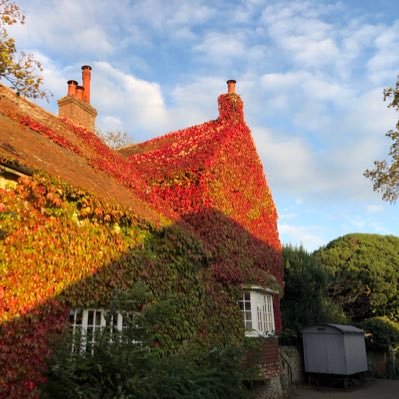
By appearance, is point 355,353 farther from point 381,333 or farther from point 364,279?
point 364,279

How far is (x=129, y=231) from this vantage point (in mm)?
10469

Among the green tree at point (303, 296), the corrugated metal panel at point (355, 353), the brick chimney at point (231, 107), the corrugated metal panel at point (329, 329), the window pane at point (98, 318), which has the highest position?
the brick chimney at point (231, 107)

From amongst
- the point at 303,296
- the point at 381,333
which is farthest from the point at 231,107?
the point at 381,333

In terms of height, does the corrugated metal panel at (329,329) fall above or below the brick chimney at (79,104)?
below

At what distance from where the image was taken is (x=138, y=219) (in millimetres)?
10594

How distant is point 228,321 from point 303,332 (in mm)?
7793

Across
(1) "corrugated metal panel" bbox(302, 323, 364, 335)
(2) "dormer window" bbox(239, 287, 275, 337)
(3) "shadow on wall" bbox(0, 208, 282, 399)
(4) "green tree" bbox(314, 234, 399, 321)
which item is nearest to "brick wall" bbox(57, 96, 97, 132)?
(3) "shadow on wall" bbox(0, 208, 282, 399)

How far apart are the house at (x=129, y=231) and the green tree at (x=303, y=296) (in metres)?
4.95

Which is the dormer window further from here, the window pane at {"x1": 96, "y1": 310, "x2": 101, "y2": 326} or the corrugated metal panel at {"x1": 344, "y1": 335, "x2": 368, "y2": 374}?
the window pane at {"x1": 96, "y1": 310, "x2": 101, "y2": 326}

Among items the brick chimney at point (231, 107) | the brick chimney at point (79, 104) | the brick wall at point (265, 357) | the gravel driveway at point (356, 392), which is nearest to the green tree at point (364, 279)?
the gravel driveway at point (356, 392)

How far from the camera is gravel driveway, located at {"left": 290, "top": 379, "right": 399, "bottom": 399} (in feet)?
53.4

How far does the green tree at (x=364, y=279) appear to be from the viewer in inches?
1093

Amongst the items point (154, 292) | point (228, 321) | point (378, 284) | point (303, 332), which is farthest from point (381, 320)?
point (154, 292)

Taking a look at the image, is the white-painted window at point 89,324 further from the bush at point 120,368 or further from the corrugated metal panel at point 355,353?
the corrugated metal panel at point 355,353
